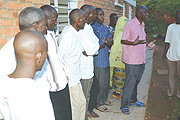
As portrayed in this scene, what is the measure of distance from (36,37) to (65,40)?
114cm

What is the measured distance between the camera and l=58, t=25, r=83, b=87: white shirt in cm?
250

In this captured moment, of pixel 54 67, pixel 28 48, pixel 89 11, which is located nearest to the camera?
pixel 28 48

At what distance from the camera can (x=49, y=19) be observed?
2.39 metres

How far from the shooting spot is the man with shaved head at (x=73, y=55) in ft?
8.21

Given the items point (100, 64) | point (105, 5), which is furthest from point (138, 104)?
point (105, 5)

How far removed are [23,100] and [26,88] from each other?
0.26 feet

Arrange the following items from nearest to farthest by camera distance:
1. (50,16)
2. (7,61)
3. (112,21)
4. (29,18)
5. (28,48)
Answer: (28,48) → (7,61) → (29,18) → (50,16) → (112,21)

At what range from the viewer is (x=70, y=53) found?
252 centimetres

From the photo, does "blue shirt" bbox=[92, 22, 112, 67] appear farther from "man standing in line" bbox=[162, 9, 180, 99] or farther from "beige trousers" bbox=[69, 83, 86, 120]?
"man standing in line" bbox=[162, 9, 180, 99]

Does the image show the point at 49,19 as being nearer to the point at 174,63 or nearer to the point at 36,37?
the point at 36,37

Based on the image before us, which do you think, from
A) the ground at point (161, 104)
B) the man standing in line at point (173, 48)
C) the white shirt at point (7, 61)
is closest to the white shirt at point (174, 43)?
the man standing in line at point (173, 48)

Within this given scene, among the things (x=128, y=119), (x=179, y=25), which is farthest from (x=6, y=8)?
(x=179, y=25)

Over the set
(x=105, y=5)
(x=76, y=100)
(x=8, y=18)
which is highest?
(x=105, y=5)

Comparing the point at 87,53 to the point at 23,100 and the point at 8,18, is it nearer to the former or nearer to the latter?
the point at 8,18
